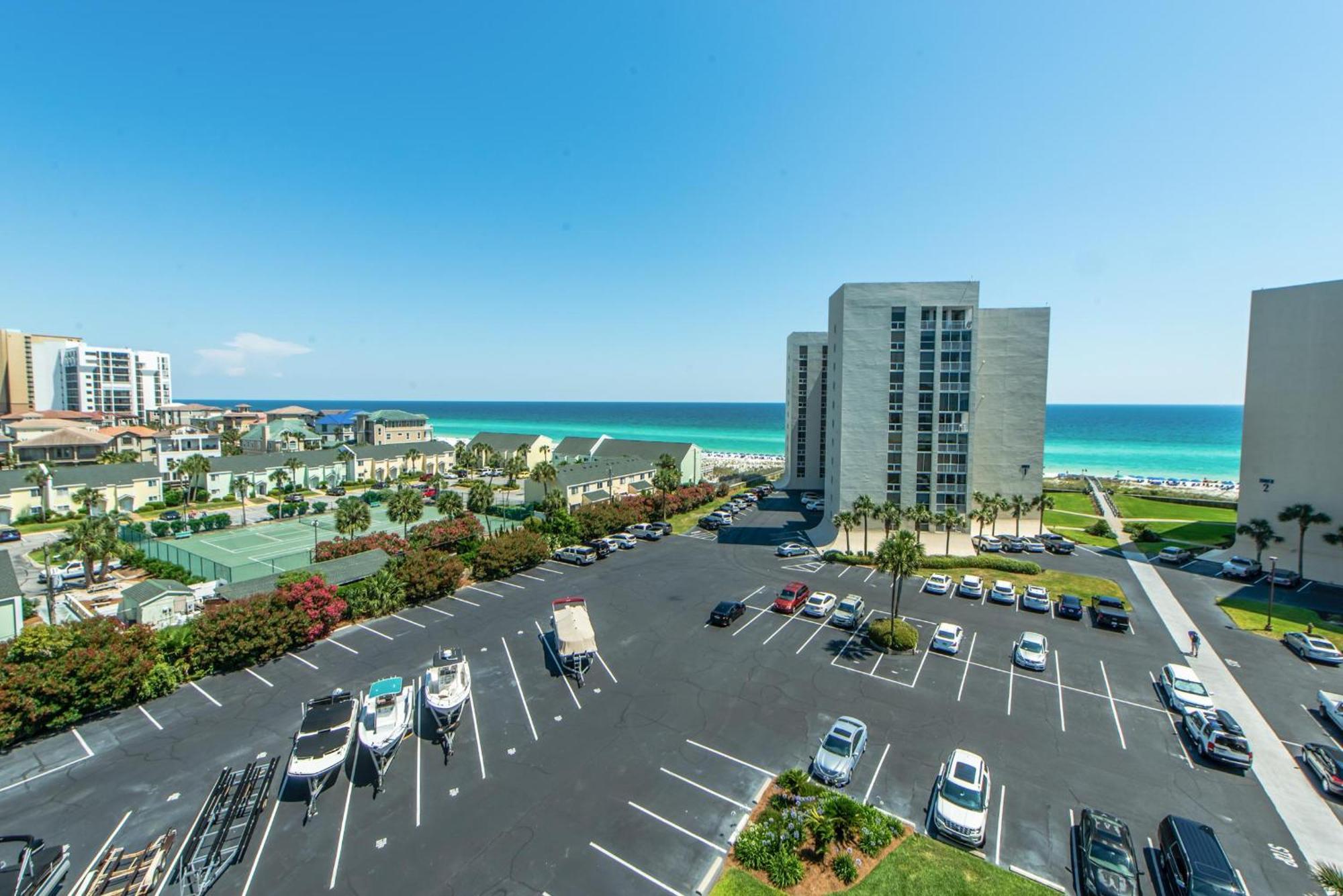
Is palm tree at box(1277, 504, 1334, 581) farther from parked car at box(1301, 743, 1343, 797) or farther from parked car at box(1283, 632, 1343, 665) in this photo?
parked car at box(1301, 743, 1343, 797)

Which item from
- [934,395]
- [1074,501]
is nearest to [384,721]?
[934,395]

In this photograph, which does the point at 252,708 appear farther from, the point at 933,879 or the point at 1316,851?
the point at 1316,851

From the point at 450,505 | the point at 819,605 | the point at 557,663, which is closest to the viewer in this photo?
the point at 557,663

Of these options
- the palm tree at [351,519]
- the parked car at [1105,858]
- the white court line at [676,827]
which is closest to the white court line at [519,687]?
the white court line at [676,827]

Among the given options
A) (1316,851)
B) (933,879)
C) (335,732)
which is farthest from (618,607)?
(1316,851)

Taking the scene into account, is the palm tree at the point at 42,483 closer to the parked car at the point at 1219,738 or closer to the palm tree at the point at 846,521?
the palm tree at the point at 846,521

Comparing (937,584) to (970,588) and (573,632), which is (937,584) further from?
(573,632)

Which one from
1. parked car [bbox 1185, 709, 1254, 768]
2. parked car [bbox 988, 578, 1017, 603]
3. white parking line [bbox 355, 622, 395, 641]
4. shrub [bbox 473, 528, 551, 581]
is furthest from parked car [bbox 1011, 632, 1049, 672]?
white parking line [bbox 355, 622, 395, 641]
